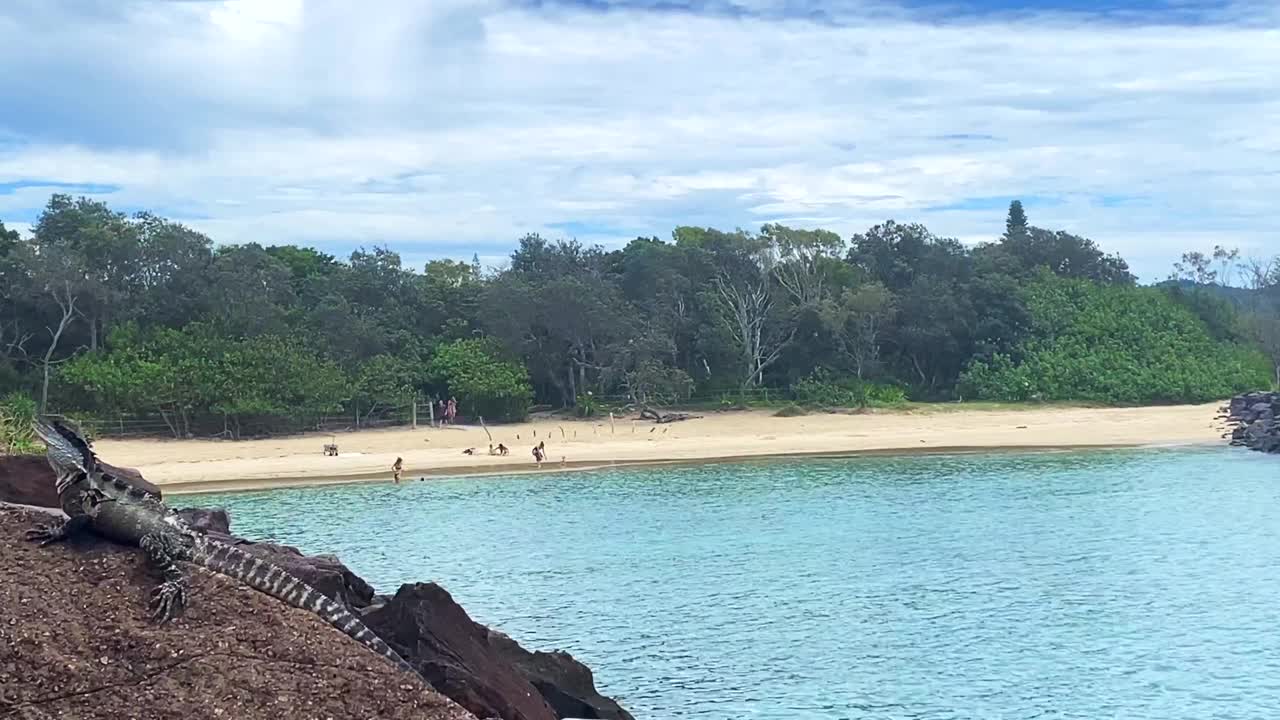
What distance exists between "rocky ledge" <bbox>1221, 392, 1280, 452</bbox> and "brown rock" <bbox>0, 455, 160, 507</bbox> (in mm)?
35709

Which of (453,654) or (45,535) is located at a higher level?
(45,535)

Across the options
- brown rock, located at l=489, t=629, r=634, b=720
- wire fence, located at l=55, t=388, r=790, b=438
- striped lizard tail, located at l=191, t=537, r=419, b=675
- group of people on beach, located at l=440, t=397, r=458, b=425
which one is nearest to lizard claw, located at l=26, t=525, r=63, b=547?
striped lizard tail, located at l=191, t=537, r=419, b=675

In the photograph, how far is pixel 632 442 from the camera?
42.4 metres

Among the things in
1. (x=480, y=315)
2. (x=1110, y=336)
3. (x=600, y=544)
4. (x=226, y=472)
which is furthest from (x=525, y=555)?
(x=1110, y=336)

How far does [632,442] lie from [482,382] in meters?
6.31

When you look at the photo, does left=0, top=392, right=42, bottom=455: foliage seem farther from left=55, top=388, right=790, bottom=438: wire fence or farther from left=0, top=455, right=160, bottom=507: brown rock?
left=55, top=388, right=790, bottom=438: wire fence

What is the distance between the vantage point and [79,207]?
49.8m

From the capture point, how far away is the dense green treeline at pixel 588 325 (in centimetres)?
4309

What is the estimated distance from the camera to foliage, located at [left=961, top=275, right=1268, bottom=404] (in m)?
51.2

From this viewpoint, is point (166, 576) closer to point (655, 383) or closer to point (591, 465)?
point (591, 465)

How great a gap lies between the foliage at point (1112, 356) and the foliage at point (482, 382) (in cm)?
1650

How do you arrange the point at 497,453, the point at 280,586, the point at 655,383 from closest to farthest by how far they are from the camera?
the point at 280,586, the point at 497,453, the point at 655,383

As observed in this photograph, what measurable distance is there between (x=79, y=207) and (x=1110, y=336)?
38131 millimetres

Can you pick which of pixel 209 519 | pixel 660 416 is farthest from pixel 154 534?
pixel 660 416
